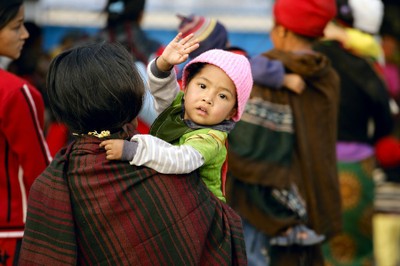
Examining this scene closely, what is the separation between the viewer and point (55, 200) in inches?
111

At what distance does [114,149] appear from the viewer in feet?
9.20

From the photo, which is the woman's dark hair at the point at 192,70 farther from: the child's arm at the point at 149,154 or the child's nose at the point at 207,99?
the child's arm at the point at 149,154

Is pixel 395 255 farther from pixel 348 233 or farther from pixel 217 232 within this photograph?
pixel 217 232

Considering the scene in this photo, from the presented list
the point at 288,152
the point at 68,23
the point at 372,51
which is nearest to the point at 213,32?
the point at 288,152

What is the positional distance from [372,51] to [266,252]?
2.02 m

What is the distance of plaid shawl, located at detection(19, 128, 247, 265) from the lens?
9.27 ft

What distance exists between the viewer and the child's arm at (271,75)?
187 inches

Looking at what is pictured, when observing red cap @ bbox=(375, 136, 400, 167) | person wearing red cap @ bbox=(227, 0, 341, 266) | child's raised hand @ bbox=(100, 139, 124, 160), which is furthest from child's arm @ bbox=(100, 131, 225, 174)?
red cap @ bbox=(375, 136, 400, 167)

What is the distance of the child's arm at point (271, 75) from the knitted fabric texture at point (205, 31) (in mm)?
309

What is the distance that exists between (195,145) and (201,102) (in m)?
0.24

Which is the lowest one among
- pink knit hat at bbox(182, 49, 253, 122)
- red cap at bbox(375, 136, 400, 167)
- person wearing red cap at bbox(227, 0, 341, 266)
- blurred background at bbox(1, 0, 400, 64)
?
blurred background at bbox(1, 0, 400, 64)

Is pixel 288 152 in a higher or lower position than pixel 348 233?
higher

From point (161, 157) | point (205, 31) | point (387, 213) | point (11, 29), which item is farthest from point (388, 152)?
point (161, 157)

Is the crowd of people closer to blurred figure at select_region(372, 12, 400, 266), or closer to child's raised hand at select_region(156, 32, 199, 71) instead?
child's raised hand at select_region(156, 32, 199, 71)
